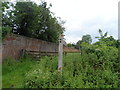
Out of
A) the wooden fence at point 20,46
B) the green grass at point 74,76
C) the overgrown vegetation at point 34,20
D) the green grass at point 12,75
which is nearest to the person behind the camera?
the green grass at point 74,76

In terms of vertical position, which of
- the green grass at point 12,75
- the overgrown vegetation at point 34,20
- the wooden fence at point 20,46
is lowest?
the green grass at point 12,75

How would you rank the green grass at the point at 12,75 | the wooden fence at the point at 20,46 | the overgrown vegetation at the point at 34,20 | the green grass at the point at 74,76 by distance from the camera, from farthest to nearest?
the overgrown vegetation at the point at 34,20, the wooden fence at the point at 20,46, the green grass at the point at 12,75, the green grass at the point at 74,76

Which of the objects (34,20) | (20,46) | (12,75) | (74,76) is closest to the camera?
(74,76)

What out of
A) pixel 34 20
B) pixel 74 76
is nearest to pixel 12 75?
pixel 74 76

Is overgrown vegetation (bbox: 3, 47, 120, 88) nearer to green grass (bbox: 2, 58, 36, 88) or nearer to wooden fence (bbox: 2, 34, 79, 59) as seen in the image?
green grass (bbox: 2, 58, 36, 88)

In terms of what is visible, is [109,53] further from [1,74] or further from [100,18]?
[1,74]

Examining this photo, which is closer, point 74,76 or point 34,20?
point 74,76

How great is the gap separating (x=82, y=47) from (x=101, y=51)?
0.63 metres

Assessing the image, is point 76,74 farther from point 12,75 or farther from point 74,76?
point 12,75

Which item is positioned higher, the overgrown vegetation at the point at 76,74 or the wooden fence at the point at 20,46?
the wooden fence at the point at 20,46

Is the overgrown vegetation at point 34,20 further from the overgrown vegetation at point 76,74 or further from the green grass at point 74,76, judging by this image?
the green grass at point 74,76

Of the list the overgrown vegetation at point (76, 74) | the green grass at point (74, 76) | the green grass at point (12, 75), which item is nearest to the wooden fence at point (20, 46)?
the green grass at point (12, 75)

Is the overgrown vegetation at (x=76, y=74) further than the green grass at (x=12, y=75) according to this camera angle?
No

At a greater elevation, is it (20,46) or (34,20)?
(34,20)
